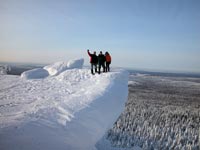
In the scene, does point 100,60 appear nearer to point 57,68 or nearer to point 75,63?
point 75,63

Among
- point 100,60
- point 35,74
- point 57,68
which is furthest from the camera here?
point 57,68

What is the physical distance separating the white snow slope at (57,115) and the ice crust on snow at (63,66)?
3940mm

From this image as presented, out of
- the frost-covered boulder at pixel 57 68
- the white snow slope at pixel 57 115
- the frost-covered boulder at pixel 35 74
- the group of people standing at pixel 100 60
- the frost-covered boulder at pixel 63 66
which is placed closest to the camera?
the white snow slope at pixel 57 115

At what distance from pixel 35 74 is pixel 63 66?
2.11m

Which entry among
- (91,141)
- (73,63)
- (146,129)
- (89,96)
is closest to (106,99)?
(89,96)

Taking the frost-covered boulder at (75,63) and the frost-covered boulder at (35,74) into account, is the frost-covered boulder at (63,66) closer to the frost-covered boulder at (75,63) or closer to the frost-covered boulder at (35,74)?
the frost-covered boulder at (75,63)

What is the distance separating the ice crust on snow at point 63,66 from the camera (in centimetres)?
1363

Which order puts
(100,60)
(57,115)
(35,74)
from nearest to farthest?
(57,115)
(100,60)
(35,74)

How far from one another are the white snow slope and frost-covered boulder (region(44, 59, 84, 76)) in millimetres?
3939

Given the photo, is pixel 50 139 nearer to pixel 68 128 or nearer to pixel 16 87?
pixel 68 128

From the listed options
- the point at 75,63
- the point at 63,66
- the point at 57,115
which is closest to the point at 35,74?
the point at 63,66

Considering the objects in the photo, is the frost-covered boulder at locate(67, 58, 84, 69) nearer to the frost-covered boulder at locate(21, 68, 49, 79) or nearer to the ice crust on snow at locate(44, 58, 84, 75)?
the ice crust on snow at locate(44, 58, 84, 75)

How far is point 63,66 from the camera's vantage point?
14055mm

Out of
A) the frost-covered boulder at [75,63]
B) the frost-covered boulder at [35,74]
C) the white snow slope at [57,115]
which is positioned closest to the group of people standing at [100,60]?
the white snow slope at [57,115]
